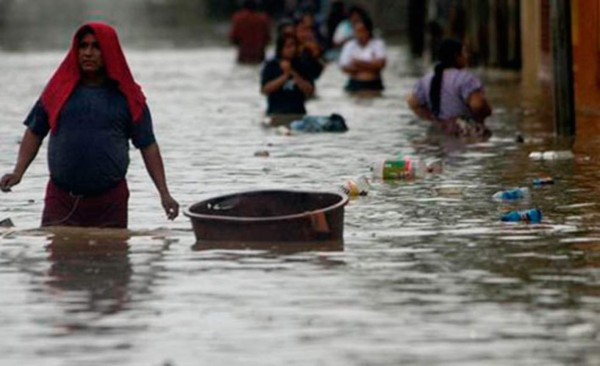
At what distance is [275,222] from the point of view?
13.0m

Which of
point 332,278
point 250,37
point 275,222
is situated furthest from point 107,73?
point 250,37

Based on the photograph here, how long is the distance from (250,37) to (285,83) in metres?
23.5

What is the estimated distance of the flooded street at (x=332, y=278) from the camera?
9.42 m

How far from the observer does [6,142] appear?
78.5 ft

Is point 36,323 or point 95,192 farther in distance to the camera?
point 95,192

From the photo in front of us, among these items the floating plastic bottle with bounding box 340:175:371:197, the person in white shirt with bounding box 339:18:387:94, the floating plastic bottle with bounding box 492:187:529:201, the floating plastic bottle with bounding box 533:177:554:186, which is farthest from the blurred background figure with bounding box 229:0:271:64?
the floating plastic bottle with bounding box 492:187:529:201

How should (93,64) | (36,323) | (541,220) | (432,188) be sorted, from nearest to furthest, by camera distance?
(36,323) → (93,64) → (541,220) → (432,188)

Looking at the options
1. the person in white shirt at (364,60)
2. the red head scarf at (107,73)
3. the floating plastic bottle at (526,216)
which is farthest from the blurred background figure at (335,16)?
the red head scarf at (107,73)

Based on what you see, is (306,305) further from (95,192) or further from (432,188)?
(432,188)

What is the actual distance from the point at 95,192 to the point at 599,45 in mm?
15597

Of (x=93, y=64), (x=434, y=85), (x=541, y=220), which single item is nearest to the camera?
(x=93, y=64)

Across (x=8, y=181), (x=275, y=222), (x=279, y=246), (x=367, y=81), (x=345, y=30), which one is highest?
(x=8, y=181)

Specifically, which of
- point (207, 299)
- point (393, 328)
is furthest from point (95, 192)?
point (393, 328)

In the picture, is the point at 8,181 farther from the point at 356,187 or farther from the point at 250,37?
the point at 250,37
